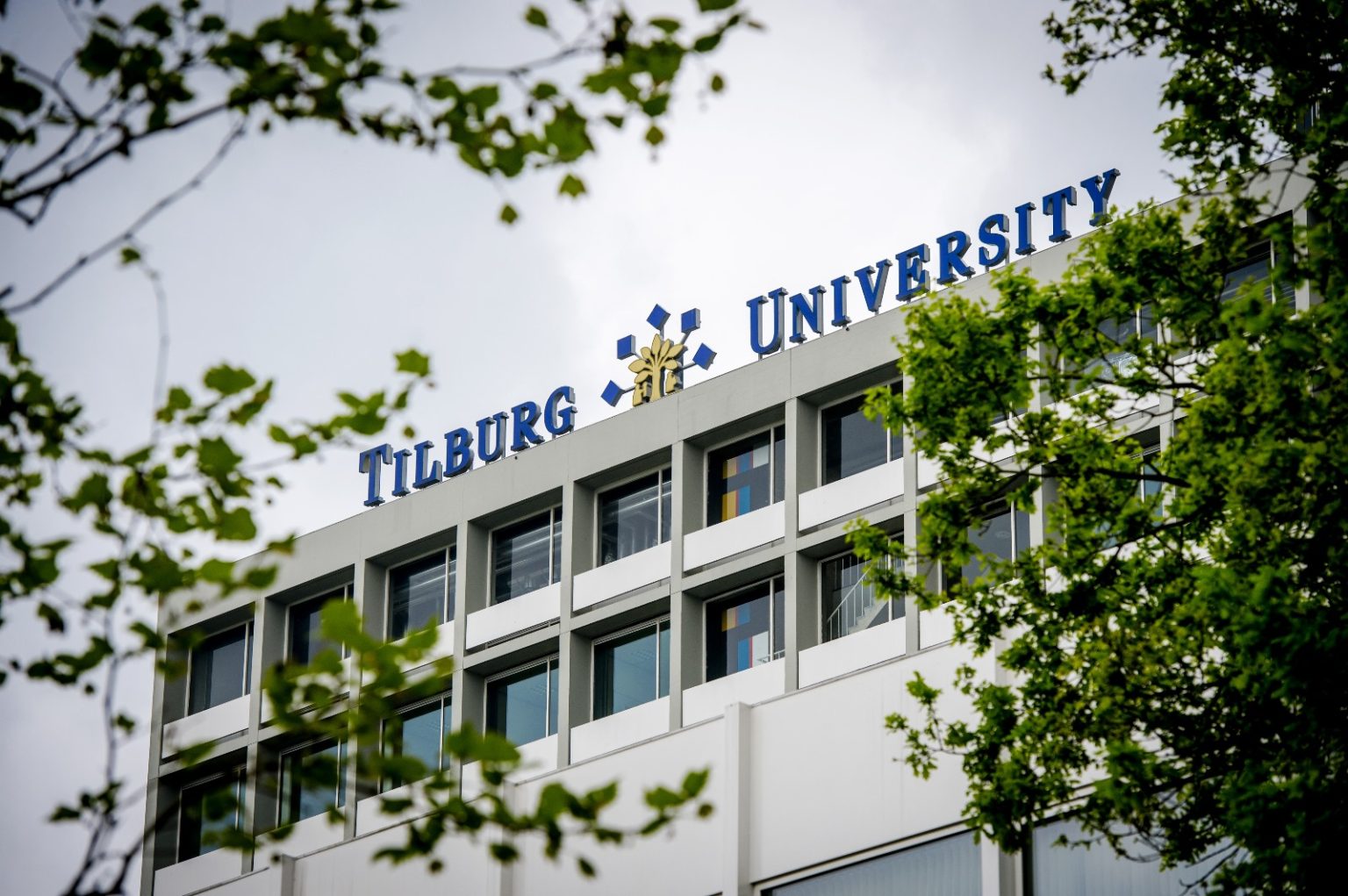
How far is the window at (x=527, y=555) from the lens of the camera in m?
45.5

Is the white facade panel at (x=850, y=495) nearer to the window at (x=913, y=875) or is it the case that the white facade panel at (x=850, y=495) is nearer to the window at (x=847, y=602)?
the window at (x=847, y=602)

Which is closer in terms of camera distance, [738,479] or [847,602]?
[847,602]

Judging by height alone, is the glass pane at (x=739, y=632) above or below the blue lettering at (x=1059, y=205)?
below

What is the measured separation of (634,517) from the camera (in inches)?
1752

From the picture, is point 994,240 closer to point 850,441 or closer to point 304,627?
point 850,441

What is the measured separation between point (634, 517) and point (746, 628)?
399cm

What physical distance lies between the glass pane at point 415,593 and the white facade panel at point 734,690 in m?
8.00

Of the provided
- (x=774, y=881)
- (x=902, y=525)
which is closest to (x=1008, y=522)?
(x=902, y=525)

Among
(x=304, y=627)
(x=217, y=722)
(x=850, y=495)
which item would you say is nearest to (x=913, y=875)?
(x=850, y=495)

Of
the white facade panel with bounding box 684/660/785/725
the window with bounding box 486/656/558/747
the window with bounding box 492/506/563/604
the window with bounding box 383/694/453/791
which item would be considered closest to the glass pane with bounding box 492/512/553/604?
the window with bounding box 492/506/563/604

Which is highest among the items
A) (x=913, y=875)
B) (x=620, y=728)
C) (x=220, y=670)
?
(x=220, y=670)

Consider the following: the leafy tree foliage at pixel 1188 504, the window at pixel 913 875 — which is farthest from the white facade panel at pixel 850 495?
the leafy tree foliage at pixel 1188 504

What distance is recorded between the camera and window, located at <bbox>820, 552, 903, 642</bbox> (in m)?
40.0

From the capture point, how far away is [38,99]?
822 cm
